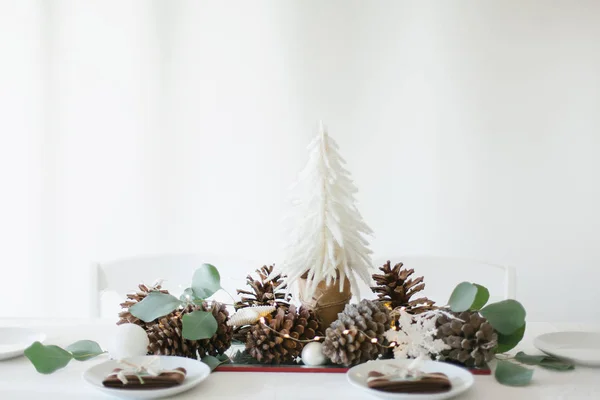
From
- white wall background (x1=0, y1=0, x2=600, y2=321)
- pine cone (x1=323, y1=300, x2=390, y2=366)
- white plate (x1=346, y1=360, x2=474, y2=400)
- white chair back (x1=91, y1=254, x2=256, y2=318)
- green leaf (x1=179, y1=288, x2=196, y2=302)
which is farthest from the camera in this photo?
white wall background (x1=0, y1=0, x2=600, y2=321)

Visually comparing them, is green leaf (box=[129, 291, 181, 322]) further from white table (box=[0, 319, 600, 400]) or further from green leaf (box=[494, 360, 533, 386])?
green leaf (box=[494, 360, 533, 386])

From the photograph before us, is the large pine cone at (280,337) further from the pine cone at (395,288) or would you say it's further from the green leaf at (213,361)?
the pine cone at (395,288)

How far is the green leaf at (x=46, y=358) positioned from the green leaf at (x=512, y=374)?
0.61m

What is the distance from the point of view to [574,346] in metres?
1.08

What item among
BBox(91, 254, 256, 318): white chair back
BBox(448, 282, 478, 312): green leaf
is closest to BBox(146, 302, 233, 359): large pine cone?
BBox(448, 282, 478, 312): green leaf

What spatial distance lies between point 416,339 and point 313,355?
0.15m

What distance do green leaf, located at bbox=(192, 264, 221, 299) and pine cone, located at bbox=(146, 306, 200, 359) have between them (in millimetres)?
69

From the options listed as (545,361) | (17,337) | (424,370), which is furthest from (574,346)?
(17,337)

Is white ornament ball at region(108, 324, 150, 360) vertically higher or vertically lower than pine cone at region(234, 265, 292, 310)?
lower

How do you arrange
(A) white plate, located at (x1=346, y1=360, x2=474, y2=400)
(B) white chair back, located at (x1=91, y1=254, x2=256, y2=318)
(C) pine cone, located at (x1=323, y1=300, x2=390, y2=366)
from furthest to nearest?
1. (B) white chair back, located at (x1=91, y1=254, x2=256, y2=318)
2. (C) pine cone, located at (x1=323, y1=300, x2=390, y2=366)
3. (A) white plate, located at (x1=346, y1=360, x2=474, y2=400)

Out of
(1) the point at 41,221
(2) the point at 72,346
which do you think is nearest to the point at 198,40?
(1) the point at 41,221

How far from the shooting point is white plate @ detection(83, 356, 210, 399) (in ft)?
2.70

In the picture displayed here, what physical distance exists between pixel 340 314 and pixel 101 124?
1588 millimetres

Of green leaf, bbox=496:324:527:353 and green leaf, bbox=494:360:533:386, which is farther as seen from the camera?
green leaf, bbox=496:324:527:353
